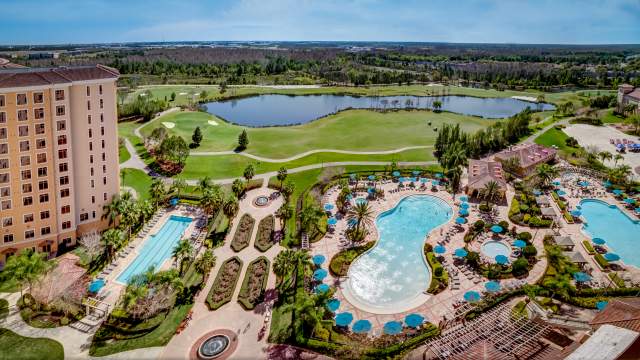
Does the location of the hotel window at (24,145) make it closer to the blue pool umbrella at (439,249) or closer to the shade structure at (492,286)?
the blue pool umbrella at (439,249)

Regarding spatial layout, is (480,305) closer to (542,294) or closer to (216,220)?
(542,294)

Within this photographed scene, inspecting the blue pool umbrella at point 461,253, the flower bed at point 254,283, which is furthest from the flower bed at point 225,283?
the blue pool umbrella at point 461,253

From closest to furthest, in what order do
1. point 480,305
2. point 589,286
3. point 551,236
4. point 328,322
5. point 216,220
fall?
point 328,322 < point 480,305 < point 589,286 < point 551,236 < point 216,220

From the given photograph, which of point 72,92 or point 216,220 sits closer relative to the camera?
point 72,92

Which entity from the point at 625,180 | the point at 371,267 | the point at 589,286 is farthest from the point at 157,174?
the point at 625,180

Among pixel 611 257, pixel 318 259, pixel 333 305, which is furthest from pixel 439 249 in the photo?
pixel 611 257

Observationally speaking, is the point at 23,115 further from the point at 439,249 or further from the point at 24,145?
the point at 439,249
